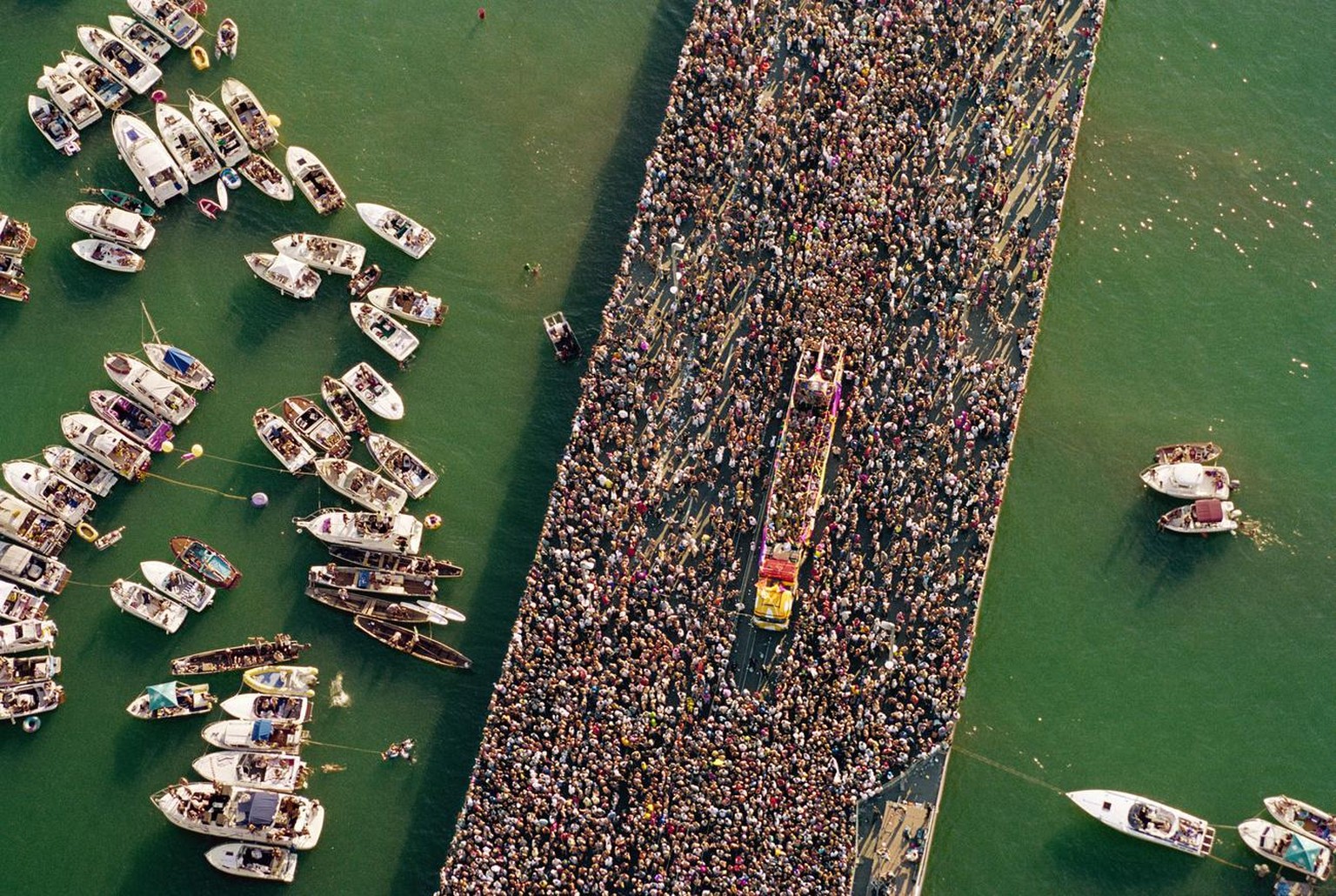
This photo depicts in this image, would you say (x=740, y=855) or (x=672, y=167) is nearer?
(x=740, y=855)

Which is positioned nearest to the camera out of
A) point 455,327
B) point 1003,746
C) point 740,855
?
point 740,855

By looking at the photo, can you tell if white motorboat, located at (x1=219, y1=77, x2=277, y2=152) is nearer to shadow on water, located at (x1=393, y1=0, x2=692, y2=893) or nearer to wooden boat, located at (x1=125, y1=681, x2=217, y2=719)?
shadow on water, located at (x1=393, y1=0, x2=692, y2=893)

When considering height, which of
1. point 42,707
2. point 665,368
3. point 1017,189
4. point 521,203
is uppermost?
point 1017,189

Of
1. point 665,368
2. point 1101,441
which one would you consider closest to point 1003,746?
point 1101,441

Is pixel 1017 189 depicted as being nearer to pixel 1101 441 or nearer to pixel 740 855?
pixel 1101 441

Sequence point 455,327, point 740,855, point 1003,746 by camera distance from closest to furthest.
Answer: point 740,855, point 1003,746, point 455,327

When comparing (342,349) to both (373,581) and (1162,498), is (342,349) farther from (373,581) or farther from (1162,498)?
(1162,498)

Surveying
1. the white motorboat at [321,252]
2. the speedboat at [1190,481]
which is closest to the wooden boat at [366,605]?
the white motorboat at [321,252]

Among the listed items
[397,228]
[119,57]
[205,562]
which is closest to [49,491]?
[205,562]
